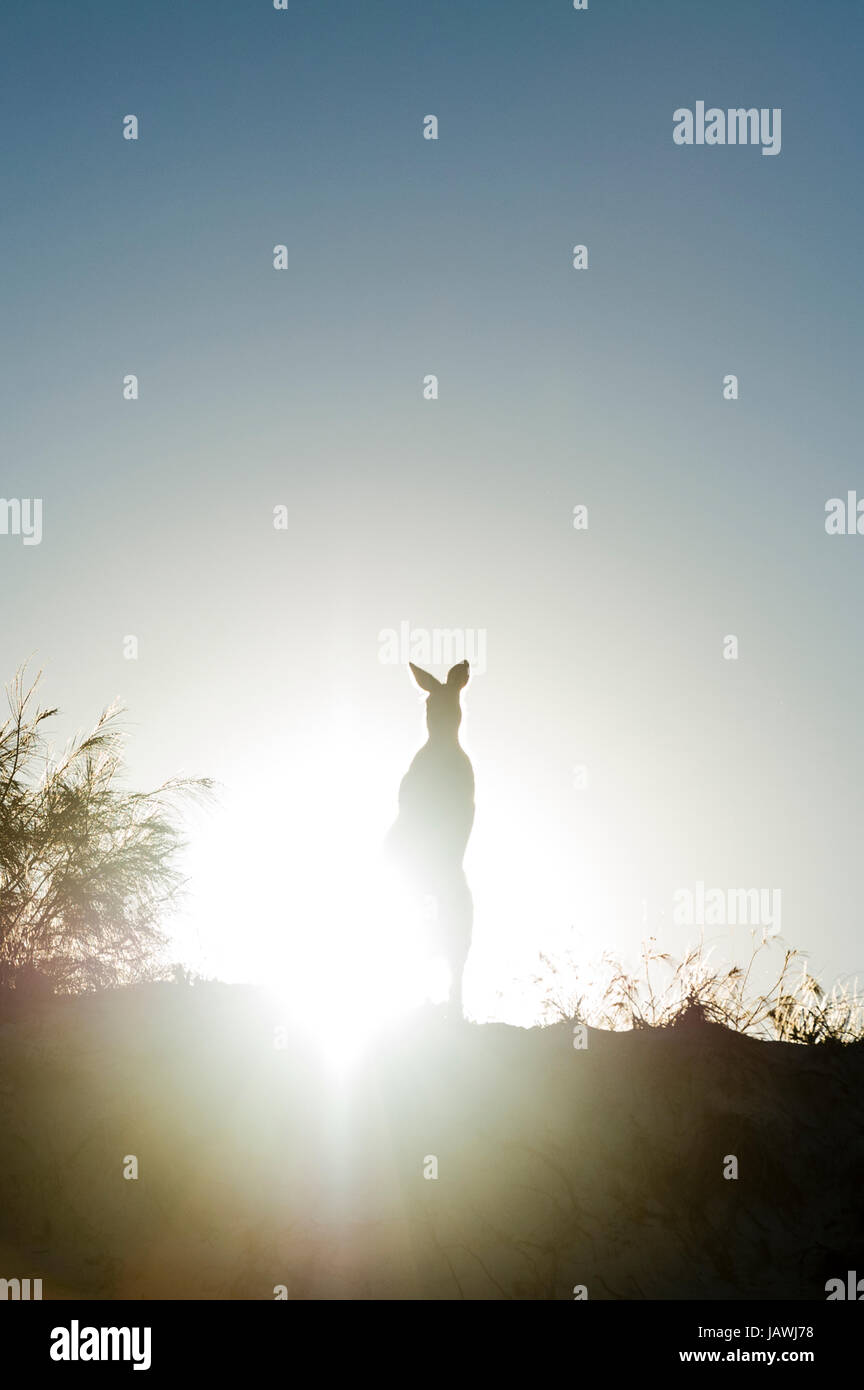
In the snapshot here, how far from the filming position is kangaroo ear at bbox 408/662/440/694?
28.7ft

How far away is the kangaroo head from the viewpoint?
8.75 metres

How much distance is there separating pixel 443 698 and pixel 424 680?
221 millimetres

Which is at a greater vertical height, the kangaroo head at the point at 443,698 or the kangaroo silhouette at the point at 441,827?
the kangaroo head at the point at 443,698

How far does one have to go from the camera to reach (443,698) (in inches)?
345

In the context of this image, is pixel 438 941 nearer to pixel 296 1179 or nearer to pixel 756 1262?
pixel 296 1179

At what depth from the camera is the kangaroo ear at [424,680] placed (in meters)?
8.76

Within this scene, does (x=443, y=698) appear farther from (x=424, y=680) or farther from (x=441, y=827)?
(x=441, y=827)

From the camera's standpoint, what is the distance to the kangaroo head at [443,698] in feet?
28.7

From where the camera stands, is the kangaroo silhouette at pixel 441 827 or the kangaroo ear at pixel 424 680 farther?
the kangaroo ear at pixel 424 680

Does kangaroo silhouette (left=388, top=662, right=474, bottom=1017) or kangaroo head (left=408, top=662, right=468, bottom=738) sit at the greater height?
kangaroo head (left=408, top=662, right=468, bottom=738)

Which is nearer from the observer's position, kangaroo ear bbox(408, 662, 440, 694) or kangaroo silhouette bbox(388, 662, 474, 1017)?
kangaroo silhouette bbox(388, 662, 474, 1017)

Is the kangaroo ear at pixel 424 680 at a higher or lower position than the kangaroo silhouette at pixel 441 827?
higher

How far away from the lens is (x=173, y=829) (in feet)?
39.4
